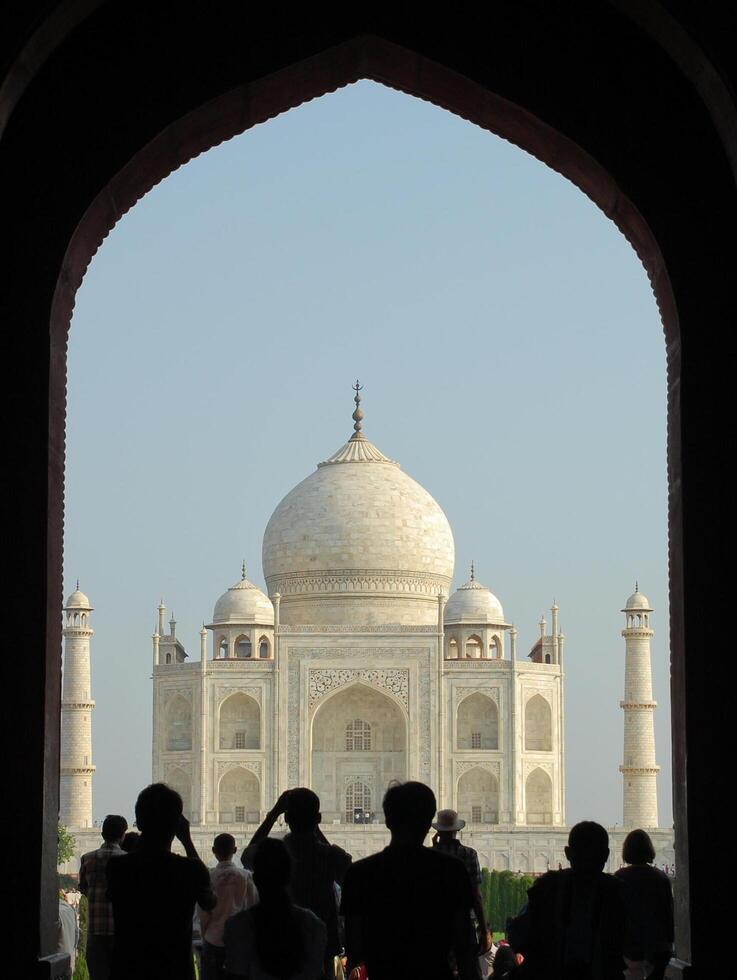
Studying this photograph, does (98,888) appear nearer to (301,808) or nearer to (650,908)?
(301,808)

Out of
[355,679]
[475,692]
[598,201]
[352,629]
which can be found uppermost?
[352,629]

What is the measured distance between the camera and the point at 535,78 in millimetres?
5711

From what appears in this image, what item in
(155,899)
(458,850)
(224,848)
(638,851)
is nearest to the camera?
(155,899)

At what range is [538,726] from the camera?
1246 inches

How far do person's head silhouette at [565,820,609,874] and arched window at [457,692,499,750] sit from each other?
26.9 meters

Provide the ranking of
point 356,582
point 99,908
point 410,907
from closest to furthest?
point 410,907, point 99,908, point 356,582

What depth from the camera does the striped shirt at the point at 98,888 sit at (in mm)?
5070

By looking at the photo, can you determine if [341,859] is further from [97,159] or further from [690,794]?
[97,159]

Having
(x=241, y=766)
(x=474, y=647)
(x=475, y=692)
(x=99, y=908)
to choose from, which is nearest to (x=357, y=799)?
(x=241, y=766)

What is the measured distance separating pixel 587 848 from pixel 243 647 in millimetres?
29515

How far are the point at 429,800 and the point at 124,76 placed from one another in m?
2.73

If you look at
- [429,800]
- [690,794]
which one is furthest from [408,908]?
[690,794]

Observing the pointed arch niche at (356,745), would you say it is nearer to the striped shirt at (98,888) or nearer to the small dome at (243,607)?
the small dome at (243,607)

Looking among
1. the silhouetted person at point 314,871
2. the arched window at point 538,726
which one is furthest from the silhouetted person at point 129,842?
the arched window at point 538,726
